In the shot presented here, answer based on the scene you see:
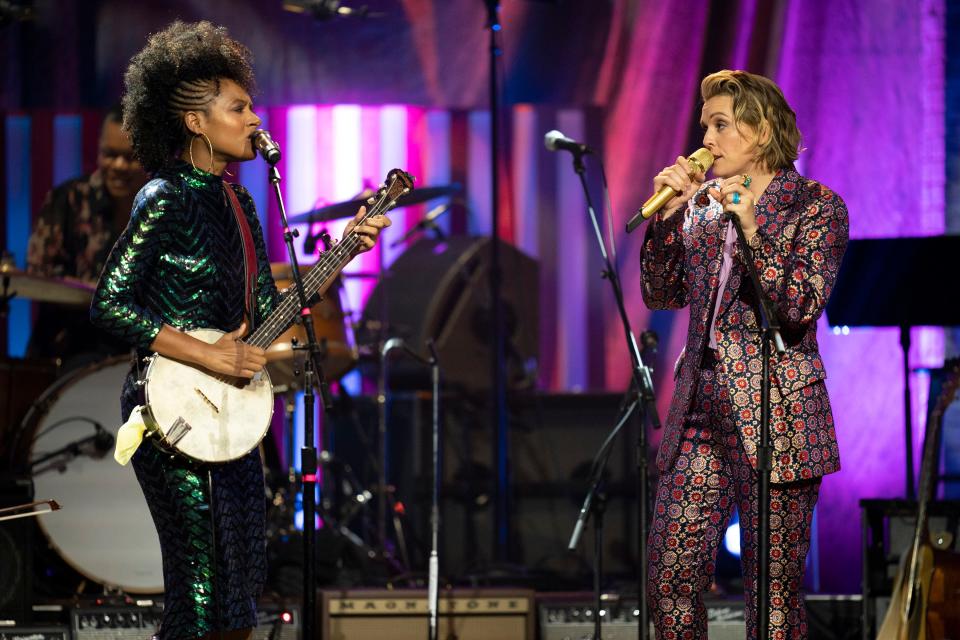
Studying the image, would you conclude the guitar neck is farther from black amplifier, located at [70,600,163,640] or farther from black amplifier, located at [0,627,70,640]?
black amplifier, located at [0,627,70,640]

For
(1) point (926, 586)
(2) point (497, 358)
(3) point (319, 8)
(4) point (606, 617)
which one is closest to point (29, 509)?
(4) point (606, 617)

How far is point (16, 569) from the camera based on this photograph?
541 cm

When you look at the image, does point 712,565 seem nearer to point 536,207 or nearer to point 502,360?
point 502,360

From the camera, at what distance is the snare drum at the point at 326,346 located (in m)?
6.12

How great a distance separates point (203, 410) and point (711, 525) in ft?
4.60

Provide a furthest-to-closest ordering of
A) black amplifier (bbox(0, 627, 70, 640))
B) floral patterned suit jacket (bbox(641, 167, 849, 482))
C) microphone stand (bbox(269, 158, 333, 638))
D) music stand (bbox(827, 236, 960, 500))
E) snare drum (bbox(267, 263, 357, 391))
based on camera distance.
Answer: snare drum (bbox(267, 263, 357, 391)) < music stand (bbox(827, 236, 960, 500)) < black amplifier (bbox(0, 627, 70, 640)) < microphone stand (bbox(269, 158, 333, 638)) < floral patterned suit jacket (bbox(641, 167, 849, 482))

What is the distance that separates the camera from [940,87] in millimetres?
7047

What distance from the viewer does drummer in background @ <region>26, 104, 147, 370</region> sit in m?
6.63

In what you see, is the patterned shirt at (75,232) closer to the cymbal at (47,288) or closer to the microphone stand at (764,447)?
the cymbal at (47,288)

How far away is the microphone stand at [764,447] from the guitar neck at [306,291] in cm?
108

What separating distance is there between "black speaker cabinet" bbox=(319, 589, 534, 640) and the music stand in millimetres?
1773

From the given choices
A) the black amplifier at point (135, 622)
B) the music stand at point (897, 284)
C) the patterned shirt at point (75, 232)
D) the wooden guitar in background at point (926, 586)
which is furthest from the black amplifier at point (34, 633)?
the music stand at point (897, 284)

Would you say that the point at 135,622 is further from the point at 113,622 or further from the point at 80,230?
the point at 80,230

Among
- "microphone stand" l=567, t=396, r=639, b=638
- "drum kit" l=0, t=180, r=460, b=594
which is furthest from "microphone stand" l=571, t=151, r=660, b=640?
"drum kit" l=0, t=180, r=460, b=594
